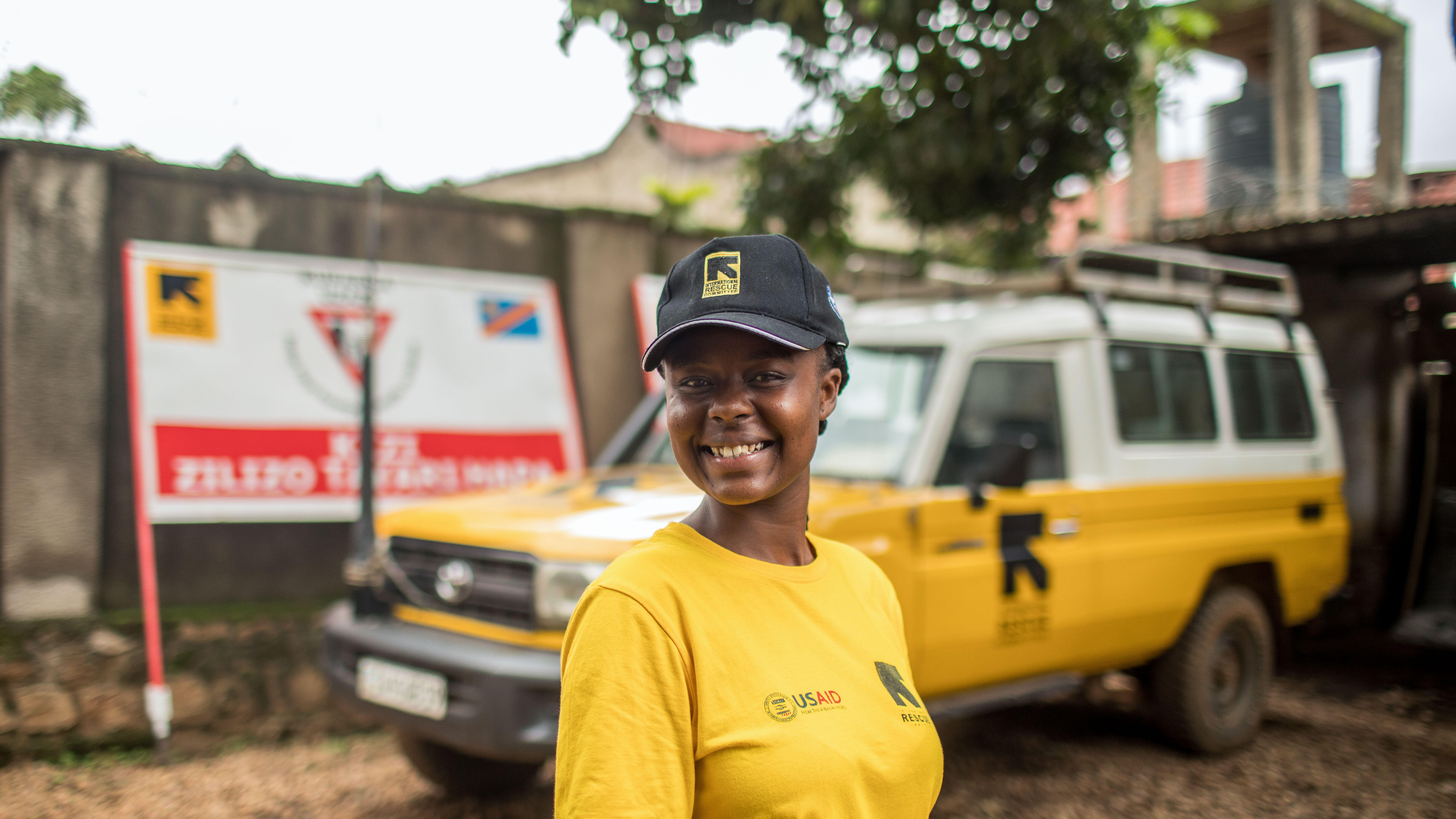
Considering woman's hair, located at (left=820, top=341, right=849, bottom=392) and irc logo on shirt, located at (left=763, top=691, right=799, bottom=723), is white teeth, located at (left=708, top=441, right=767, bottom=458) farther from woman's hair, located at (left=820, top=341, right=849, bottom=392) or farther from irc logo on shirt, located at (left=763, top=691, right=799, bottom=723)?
irc logo on shirt, located at (left=763, top=691, right=799, bottom=723)

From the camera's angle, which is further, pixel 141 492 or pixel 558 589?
pixel 141 492

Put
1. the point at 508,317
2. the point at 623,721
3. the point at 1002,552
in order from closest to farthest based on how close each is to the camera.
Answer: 1. the point at 623,721
2. the point at 1002,552
3. the point at 508,317

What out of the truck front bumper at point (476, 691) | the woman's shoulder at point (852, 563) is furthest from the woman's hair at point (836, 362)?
the truck front bumper at point (476, 691)

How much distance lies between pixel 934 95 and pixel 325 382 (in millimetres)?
3585

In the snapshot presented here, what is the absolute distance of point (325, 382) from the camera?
525 cm

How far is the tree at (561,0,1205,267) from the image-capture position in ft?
15.6

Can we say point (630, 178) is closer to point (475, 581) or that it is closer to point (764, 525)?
point (475, 581)

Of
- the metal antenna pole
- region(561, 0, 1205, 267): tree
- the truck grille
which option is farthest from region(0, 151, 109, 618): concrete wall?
region(561, 0, 1205, 267): tree

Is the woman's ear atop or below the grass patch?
atop

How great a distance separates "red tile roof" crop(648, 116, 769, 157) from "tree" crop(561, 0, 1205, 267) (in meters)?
0.15

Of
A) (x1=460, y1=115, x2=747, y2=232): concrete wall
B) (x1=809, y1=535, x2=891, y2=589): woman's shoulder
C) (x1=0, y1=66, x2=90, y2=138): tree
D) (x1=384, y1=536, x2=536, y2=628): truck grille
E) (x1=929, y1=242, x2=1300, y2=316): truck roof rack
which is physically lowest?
(x1=384, y1=536, x2=536, y2=628): truck grille

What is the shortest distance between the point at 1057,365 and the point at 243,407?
3.99 m

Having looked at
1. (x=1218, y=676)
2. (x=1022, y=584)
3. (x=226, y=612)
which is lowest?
(x=1218, y=676)

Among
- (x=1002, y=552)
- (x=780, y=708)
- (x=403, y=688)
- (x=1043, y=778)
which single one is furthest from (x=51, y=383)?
(x=1043, y=778)
